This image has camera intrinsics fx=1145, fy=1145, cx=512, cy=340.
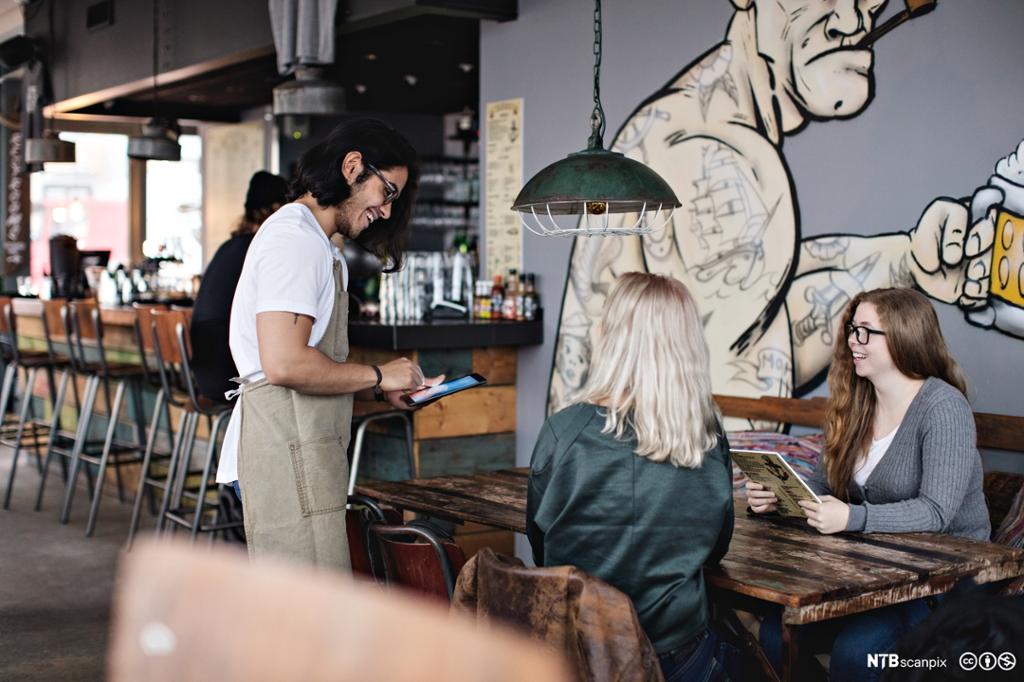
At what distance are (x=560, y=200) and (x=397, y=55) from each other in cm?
464

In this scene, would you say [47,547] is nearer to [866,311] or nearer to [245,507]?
[245,507]

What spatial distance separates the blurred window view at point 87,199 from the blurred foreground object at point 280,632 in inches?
589

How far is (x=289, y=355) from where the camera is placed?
2482mm

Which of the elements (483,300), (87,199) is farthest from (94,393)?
(87,199)

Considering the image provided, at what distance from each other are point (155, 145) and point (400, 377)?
5.26 m

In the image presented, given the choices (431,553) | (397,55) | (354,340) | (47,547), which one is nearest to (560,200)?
(431,553)

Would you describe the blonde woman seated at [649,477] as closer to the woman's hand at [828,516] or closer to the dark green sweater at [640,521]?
the dark green sweater at [640,521]

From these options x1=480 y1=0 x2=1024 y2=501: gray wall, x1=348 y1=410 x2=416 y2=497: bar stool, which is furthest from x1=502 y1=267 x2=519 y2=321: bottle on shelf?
x1=348 y1=410 x2=416 y2=497: bar stool

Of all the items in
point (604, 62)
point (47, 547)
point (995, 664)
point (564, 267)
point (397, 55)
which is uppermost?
point (397, 55)

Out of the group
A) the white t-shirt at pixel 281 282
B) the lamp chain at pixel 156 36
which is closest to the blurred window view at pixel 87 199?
the lamp chain at pixel 156 36

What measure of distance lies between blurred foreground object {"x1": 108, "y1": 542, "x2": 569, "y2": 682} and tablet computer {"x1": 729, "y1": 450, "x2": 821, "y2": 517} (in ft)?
5.56

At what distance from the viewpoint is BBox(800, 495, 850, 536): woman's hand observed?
2643 millimetres

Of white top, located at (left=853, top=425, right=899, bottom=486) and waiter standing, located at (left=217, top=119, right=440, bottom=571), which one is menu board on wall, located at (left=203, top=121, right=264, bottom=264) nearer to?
waiter standing, located at (left=217, top=119, right=440, bottom=571)

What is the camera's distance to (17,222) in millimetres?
10727
